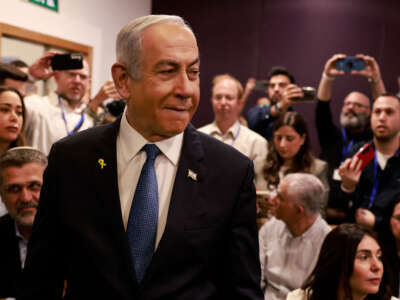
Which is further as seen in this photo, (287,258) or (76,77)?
(76,77)

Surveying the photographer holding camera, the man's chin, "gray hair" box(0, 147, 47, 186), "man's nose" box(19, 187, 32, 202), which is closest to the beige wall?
the photographer holding camera

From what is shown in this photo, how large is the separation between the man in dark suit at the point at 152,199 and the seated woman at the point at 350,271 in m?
1.42

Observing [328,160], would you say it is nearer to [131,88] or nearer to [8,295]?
[8,295]

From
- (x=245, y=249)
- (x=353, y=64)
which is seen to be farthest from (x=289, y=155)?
(x=245, y=249)

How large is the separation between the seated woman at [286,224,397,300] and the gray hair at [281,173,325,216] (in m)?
0.44

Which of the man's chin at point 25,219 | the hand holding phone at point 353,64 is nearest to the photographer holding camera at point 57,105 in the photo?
the man's chin at point 25,219

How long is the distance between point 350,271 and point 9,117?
1.98 meters

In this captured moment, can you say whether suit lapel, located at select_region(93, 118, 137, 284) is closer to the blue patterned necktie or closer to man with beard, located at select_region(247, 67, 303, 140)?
the blue patterned necktie

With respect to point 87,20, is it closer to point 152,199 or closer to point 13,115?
point 13,115

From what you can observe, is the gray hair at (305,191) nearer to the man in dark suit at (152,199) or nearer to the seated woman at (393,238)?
the seated woman at (393,238)

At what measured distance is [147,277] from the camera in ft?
3.03

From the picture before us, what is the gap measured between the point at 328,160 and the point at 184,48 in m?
2.89

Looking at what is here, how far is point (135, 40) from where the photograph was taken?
971mm

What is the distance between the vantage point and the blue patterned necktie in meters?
0.95
